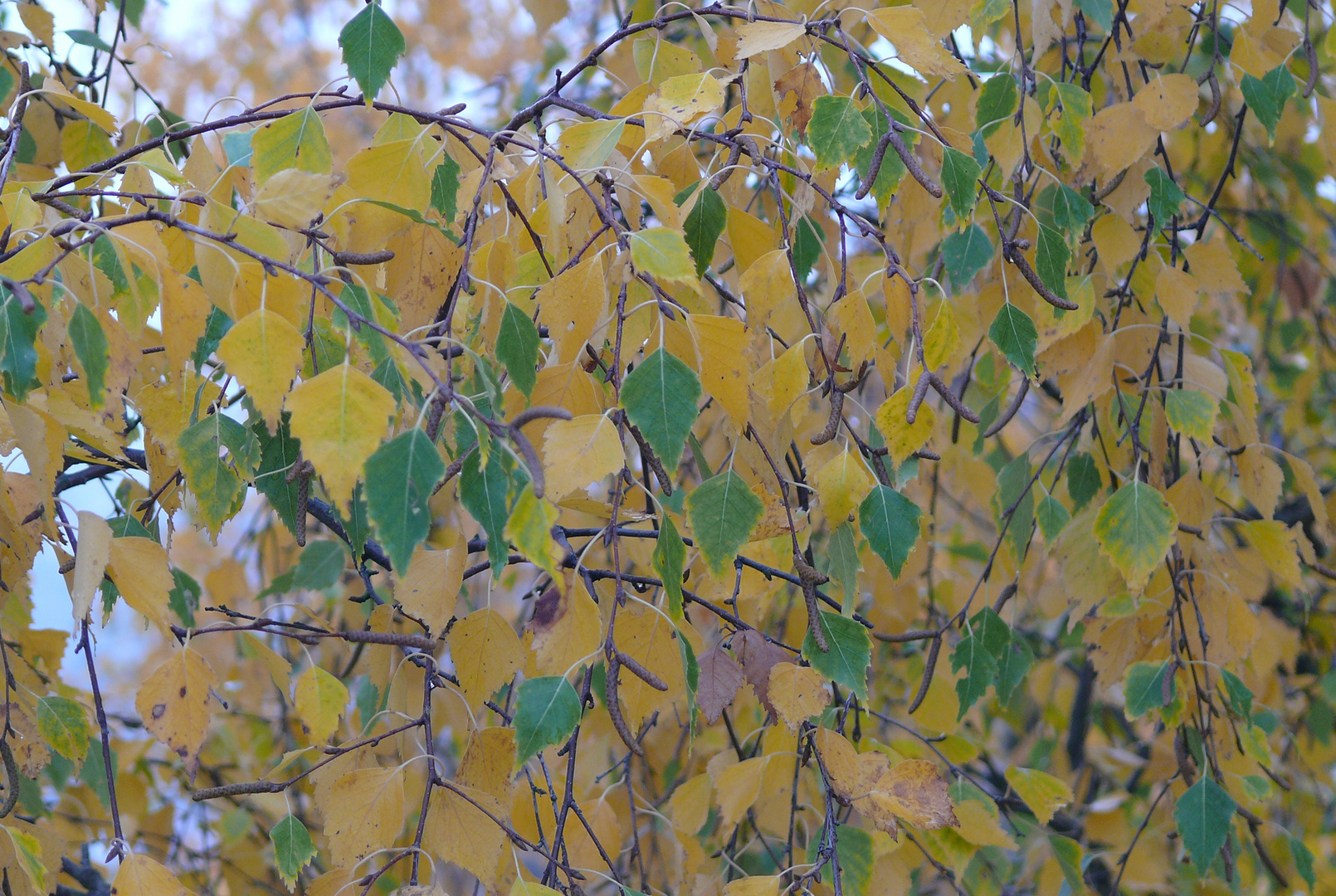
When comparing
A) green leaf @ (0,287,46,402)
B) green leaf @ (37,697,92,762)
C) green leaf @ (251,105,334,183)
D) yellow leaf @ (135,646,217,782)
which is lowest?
yellow leaf @ (135,646,217,782)

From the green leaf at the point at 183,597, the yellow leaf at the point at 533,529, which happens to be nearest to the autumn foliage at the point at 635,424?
the yellow leaf at the point at 533,529

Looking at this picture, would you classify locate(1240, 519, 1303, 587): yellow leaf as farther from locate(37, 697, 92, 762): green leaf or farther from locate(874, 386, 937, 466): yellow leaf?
locate(37, 697, 92, 762): green leaf

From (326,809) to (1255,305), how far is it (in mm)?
2077

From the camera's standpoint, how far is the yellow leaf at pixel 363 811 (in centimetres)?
73

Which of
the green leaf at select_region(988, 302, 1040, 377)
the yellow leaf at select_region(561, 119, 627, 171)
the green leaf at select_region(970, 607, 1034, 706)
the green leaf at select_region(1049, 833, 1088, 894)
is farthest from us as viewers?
the green leaf at select_region(1049, 833, 1088, 894)

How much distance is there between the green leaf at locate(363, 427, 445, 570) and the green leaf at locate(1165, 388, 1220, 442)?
746mm

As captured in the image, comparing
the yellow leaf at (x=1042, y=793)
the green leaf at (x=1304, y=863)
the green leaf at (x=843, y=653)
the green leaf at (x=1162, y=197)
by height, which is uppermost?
the green leaf at (x=1162, y=197)

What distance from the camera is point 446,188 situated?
79 centimetres

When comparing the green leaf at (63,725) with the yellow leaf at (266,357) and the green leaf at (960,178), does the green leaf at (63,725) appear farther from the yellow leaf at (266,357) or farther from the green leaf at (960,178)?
the green leaf at (960,178)

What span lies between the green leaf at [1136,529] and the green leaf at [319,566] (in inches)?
34.6

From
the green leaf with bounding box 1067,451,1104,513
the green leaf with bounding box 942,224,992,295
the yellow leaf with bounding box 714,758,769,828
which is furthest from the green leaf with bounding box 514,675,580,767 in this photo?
the green leaf with bounding box 1067,451,1104,513

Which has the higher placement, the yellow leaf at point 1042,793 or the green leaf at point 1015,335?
the green leaf at point 1015,335

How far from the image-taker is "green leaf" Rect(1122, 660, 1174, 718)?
40.8 inches

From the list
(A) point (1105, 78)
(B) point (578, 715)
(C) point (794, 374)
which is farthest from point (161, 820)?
(A) point (1105, 78)
